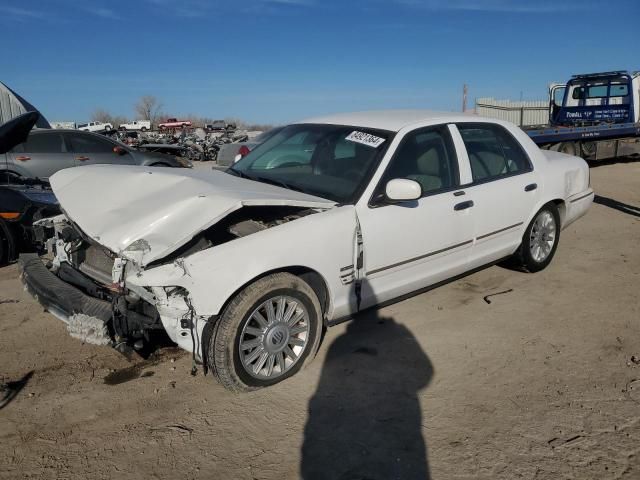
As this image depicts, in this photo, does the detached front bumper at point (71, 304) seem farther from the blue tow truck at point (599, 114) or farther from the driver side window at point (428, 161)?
the blue tow truck at point (599, 114)

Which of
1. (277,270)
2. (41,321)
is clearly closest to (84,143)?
(41,321)

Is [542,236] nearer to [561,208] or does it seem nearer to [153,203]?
[561,208]

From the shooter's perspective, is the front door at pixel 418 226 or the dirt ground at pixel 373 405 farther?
the front door at pixel 418 226

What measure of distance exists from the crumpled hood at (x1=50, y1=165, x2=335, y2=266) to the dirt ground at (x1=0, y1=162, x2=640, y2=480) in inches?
39.2

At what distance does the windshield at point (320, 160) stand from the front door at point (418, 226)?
0.19 metres

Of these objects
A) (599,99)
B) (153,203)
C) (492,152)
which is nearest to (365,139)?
(492,152)

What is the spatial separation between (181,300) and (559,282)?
3984 mm

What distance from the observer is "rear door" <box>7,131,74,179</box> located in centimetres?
1021

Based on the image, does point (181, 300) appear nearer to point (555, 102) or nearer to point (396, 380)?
point (396, 380)

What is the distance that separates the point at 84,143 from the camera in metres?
10.9

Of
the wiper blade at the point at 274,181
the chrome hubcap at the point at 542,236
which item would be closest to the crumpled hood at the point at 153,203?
the wiper blade at the point at 274,181

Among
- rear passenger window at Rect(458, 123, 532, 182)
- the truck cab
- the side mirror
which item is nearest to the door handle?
rear passenger window at Rect(458, 123, 532, 182)

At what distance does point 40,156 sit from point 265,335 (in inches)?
355

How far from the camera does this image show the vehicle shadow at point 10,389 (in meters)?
3.26
